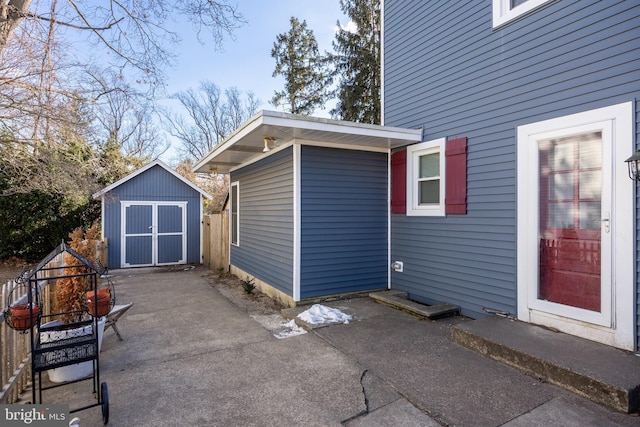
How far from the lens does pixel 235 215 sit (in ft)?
28.2

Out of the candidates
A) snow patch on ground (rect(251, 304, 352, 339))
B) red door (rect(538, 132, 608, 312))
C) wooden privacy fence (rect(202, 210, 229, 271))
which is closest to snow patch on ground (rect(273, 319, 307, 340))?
snow patch on ground (rect(251, 304, 352, 339))

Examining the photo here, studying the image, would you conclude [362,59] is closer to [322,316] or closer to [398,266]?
[398,266]

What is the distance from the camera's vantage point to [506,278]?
4031 mm

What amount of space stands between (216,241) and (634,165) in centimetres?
908

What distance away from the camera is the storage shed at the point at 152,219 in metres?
9.88

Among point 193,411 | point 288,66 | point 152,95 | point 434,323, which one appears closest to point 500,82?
point 434,323

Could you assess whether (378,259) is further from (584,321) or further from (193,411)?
(193,411)

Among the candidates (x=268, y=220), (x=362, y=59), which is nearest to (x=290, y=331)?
(x=268, y=220)

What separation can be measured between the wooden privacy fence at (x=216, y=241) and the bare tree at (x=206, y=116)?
12.3 metres

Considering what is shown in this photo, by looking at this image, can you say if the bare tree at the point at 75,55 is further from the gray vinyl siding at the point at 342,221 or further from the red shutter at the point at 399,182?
the red shutter at the point at 399,182

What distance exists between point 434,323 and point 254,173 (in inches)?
179

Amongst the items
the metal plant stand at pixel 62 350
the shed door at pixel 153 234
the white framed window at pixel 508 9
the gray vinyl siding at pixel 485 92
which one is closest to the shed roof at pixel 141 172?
the shed door at pixel 153 234

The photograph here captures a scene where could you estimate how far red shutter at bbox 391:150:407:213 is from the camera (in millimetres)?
5484

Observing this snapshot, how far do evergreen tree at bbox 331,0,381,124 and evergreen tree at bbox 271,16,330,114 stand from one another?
6.14 ft
